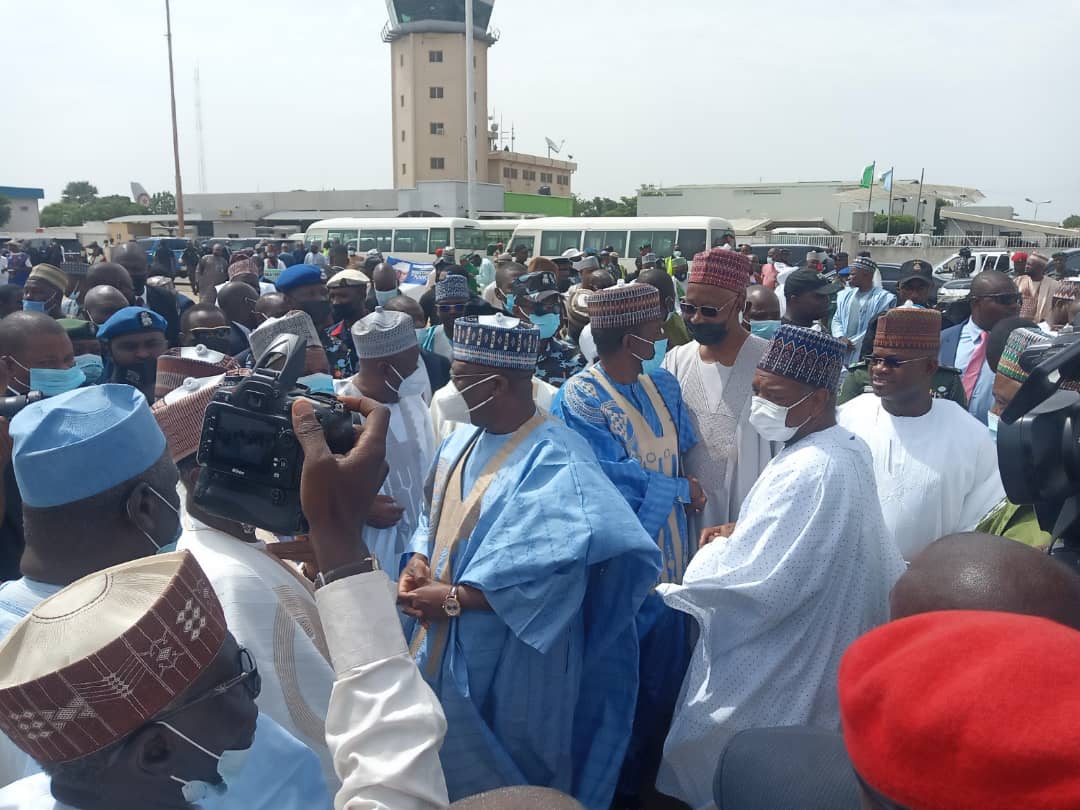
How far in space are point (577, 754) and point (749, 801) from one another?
4.23 feet

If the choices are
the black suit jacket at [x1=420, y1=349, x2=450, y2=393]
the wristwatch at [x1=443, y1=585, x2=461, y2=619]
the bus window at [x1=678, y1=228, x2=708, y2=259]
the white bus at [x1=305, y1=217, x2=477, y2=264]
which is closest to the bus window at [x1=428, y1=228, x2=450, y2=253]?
the white bus at [x1=305, y1=217, x2=477, y2=264]

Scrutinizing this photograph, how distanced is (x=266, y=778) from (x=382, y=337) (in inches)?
95.1

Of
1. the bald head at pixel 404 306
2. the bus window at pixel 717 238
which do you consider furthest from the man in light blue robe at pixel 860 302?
the bus window at pixel 717 238

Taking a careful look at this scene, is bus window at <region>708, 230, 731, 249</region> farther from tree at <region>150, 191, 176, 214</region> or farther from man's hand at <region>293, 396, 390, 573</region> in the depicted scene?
tree at <region>150, 191, 176, 214</region>

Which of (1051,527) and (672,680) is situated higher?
(1051,527)

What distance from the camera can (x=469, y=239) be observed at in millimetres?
24219

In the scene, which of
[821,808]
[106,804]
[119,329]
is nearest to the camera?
[106,804]

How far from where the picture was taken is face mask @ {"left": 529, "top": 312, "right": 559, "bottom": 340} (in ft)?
19.8

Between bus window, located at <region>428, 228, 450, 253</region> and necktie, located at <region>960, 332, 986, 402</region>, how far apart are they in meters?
20.0

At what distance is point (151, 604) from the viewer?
4.07 ft

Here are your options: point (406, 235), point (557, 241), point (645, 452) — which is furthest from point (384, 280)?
point (406, 235)

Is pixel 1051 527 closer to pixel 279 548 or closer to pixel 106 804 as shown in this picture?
pixel 279 548

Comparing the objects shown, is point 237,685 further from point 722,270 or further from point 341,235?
point 341,235

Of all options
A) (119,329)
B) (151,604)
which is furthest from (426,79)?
(151,604)
